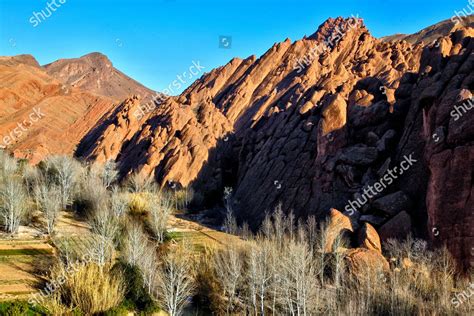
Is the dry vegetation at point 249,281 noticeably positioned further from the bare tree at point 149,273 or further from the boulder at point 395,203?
the boulder at point 395,203

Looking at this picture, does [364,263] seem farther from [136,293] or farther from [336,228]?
[136,293]

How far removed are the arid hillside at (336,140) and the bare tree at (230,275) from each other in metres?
20.0

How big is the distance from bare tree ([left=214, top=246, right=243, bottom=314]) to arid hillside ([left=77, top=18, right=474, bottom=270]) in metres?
20.0

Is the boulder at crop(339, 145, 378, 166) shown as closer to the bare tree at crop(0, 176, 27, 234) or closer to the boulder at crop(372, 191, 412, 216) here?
the boulder at crop(372, 191, 412, 216)

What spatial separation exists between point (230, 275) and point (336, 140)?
119ft

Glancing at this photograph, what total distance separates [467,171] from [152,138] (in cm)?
9936

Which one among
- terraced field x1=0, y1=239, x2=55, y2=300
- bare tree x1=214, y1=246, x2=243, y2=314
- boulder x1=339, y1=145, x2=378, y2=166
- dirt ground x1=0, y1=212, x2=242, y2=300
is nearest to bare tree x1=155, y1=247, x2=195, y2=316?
bare tree x1=214, y1=246, x2=243, y2=314

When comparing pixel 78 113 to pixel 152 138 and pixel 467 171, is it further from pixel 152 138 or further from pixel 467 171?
pixel 467 171

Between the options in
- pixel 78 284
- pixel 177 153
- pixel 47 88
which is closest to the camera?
pixel 78 284

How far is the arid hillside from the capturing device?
145ft

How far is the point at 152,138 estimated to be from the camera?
124 metres


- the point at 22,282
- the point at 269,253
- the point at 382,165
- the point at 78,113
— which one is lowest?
the point at 22,282

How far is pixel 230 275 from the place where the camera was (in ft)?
134

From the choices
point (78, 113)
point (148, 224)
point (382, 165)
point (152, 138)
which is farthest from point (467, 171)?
point (78, 113)
